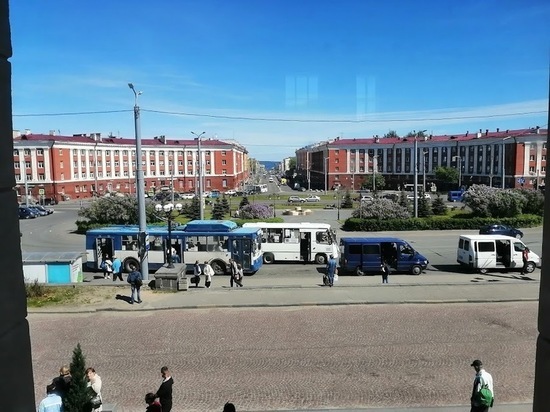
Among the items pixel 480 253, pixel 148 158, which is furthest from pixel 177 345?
pixel 148 158

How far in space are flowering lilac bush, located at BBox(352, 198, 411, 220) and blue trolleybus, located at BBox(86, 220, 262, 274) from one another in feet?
54.6

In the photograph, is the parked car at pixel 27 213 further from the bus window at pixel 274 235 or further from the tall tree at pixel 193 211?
the bus window at pixel 274 235

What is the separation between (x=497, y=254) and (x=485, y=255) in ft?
2.05

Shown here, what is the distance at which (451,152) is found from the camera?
305 feet

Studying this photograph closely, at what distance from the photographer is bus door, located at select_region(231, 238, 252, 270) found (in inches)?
851

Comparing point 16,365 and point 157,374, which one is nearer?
point 16,365

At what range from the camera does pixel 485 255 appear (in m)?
21.2

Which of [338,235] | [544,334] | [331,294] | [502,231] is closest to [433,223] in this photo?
[502,231]

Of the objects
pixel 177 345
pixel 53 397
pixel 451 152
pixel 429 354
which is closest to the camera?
pixel 53 397

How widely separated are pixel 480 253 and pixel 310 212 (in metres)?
31.9

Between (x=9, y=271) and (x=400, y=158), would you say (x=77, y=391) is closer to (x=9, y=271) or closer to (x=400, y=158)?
(x=9, y=271)

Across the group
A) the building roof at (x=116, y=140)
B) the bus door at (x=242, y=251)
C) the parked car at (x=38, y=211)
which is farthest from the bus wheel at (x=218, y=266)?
the building roof at (x=116, y=140)

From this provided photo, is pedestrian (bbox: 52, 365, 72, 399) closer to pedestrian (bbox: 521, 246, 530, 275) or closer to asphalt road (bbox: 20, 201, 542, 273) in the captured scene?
asphalt road (bbox: 20, 201, 542, 273)

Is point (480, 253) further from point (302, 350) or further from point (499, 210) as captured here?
point (499, 210)
